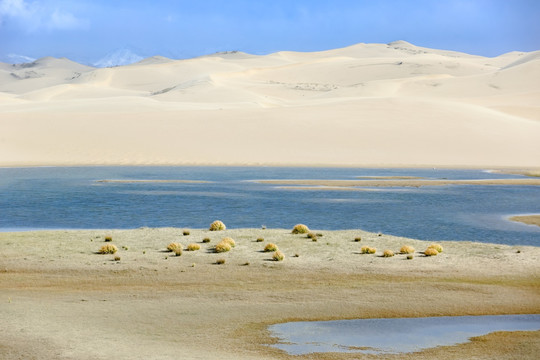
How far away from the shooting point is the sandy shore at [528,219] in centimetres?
2875

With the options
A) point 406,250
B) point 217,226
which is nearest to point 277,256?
point 406,250

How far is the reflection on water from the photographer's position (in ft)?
40.5

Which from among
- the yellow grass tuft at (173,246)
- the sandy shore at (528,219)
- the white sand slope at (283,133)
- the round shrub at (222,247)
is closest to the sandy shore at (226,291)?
the round shrub at (222,247)

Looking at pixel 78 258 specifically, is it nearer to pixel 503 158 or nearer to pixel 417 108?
pixel 503 158

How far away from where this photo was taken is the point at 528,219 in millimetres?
29625

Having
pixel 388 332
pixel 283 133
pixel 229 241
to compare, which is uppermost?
pixel 283 133

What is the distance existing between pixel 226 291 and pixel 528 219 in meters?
17.0

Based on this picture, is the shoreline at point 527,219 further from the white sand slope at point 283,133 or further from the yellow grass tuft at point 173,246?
the white sand slope at point 283,133

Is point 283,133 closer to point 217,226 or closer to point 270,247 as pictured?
point 217,226

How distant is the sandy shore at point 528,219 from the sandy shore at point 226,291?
735cm

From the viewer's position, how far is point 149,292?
53.3 feet

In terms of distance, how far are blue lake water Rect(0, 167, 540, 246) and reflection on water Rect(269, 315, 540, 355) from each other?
10.2 metres

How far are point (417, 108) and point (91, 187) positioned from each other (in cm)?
5413

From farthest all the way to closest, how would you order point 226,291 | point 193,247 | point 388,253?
point 193,247
point 388,253
point 226,291
